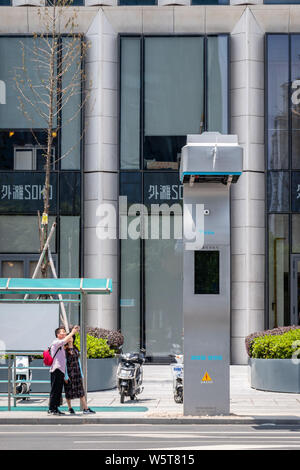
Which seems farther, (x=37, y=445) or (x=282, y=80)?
(x=282, y=80)

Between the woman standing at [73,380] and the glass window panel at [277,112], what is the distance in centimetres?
1340

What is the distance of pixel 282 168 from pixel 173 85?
14.7 feet

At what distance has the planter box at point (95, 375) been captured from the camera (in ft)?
69.6

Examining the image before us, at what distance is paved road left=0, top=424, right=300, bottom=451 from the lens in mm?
13203

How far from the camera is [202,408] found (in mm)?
17516

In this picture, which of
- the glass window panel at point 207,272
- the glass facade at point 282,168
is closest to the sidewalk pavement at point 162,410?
the glass window panel at point 207,272

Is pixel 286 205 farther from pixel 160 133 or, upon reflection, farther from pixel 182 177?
pixel 182 177

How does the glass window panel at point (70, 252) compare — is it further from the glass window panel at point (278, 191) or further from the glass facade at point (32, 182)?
the glass window panel at point (278, 191)

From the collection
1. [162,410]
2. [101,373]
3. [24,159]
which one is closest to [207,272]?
[162,410]

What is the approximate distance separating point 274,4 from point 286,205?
669cm

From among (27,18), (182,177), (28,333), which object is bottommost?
(28,333)

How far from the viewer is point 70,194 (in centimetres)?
2972

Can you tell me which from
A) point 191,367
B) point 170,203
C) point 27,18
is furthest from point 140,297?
point 191,367

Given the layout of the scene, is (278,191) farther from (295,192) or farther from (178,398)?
(178,398)
